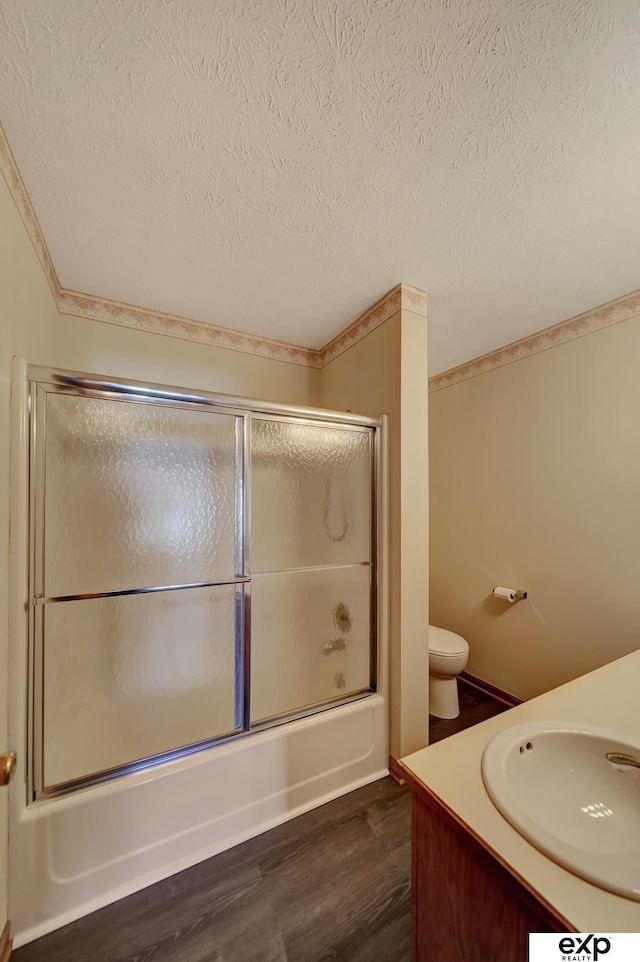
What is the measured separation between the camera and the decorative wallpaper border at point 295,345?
5.43 feet

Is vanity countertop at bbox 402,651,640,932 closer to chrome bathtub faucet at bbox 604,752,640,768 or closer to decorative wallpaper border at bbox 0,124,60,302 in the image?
chrome bathtub faucet at bbox 604,752,640,768

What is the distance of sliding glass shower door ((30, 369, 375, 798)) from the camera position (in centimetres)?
112

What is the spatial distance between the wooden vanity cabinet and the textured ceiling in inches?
63.7

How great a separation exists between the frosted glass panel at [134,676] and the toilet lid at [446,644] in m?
1.21

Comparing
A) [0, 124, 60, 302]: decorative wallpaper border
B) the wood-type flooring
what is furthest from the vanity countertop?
[0, 124, 60, 302]: decorative wallpaper border

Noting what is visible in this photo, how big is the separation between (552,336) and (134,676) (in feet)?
8.75

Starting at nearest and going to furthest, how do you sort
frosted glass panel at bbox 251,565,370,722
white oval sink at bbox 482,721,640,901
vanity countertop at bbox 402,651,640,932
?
1. vanity countertop at bbox 402,651,640,932
2. white oval sink at bbox 482,721,640,901
3. frosted glass panel at bbox 251,565,370,722

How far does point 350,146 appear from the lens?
97 cm

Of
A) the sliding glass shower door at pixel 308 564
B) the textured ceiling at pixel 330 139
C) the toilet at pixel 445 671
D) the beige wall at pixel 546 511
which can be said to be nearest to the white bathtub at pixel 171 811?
the sliding glass shower door at pixel 308 564

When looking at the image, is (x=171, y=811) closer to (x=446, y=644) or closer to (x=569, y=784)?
(x=569, y=784)

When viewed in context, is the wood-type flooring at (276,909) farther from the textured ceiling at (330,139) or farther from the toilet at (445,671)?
the textured ceiling at (330,139)

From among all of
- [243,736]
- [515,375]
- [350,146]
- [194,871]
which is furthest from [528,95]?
[194,871]

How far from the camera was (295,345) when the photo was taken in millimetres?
2291

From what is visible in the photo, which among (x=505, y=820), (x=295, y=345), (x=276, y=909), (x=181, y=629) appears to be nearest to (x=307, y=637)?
(x=181, y=629)
